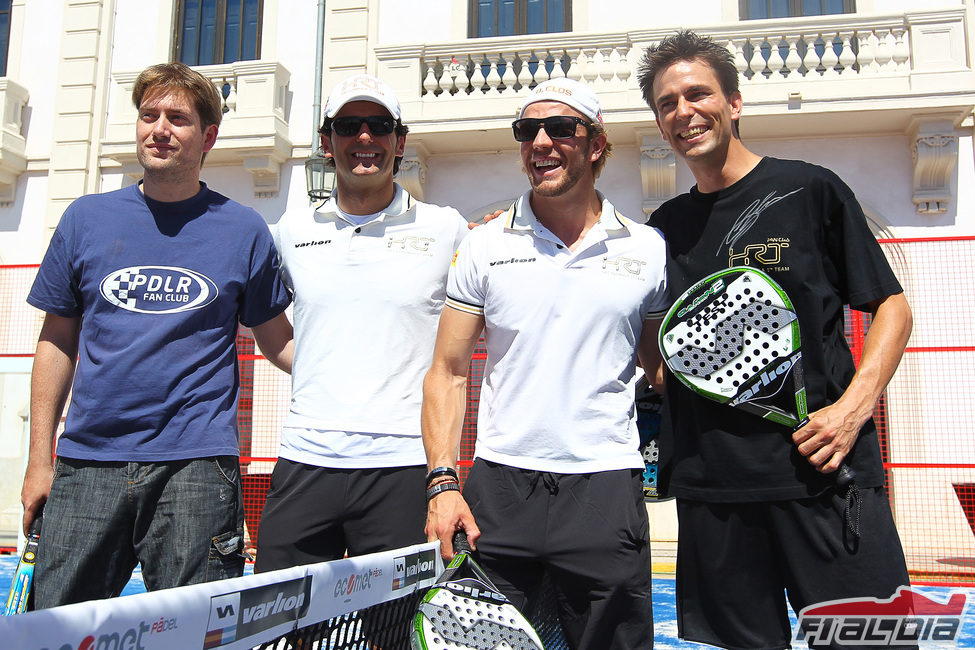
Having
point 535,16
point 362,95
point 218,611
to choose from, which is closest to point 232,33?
point 535,16

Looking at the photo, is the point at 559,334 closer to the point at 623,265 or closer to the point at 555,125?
the point at 623,265

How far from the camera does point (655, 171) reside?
9.84 m

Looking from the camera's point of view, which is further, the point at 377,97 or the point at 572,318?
the point at 377,97

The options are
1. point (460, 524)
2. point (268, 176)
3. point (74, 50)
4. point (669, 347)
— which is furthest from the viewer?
point (74, 50)

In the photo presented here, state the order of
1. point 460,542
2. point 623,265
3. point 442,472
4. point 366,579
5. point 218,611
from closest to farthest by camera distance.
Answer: point 218,611 → point 366,579 → point 460,542 → point 442,472 → point 623,265

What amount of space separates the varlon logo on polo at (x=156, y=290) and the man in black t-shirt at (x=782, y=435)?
1598 mm

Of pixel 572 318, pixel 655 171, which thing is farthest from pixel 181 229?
pixel 655 171

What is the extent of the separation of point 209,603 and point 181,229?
5.59 feet

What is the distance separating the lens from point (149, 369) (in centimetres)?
255

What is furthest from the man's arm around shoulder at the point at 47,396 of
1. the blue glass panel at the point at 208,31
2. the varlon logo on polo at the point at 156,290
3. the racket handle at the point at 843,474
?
the blue glass panel at the point at 208,31

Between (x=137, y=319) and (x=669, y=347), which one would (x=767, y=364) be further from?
(x=137, y=319)

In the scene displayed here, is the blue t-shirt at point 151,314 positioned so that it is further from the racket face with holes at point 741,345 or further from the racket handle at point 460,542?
the racket face with holes at point 741,345

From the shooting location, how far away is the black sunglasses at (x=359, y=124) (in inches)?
112

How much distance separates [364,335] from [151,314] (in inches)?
27.9
